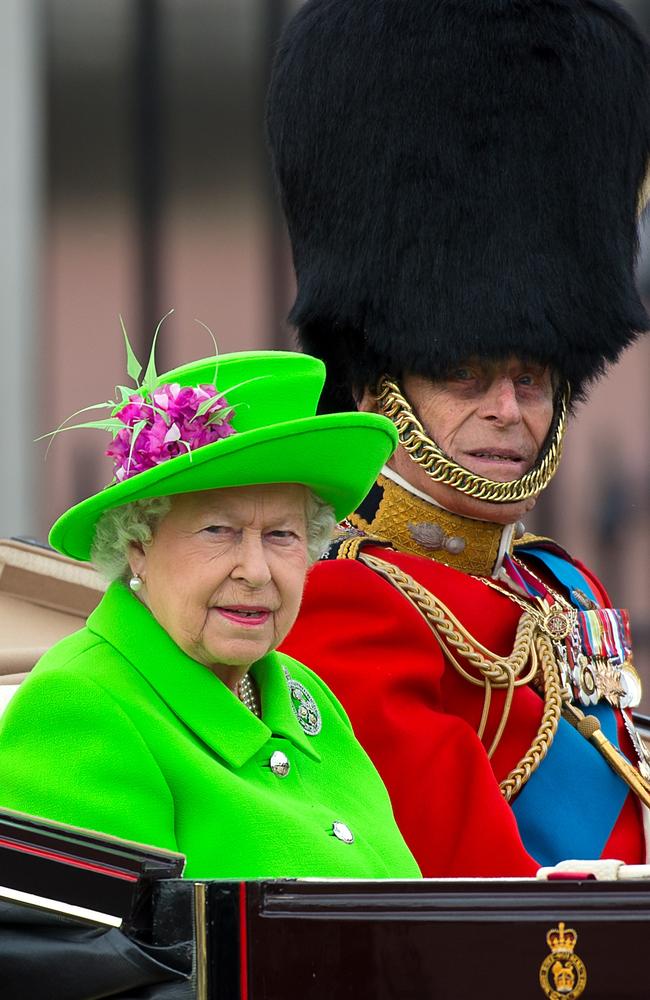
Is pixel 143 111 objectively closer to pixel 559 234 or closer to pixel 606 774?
pixel 559 234

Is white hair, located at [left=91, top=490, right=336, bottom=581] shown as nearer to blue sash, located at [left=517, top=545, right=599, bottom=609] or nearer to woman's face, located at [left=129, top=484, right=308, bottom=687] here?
woman's face, located at [left=129, top=484, right=308, bottom=687]

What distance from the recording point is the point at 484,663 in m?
2.97

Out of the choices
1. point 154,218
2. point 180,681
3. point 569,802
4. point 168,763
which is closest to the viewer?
point 168,763

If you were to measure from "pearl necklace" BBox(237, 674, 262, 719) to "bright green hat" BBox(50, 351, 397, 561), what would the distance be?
241 mm

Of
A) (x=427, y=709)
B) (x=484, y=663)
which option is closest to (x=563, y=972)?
(x=427, y=709)

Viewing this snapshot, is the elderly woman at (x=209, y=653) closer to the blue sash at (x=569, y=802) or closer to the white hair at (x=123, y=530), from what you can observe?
the white hair at (x=123, y=530)

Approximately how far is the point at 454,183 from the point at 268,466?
1.06 metres

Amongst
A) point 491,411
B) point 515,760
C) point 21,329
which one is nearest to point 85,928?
point 515,760

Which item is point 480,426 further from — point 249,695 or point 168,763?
point 168,763

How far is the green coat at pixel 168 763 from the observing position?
82.1 inches

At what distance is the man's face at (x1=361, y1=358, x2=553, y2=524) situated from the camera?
3072mm

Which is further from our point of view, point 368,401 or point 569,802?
point 368,401

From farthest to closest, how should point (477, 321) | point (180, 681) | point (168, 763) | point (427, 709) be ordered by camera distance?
1. point (477, 321)
2. point (427, 709)
3. point (180, 681)
4. point (168, 763)

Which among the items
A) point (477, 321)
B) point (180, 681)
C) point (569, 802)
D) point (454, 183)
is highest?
point (454, 183)
